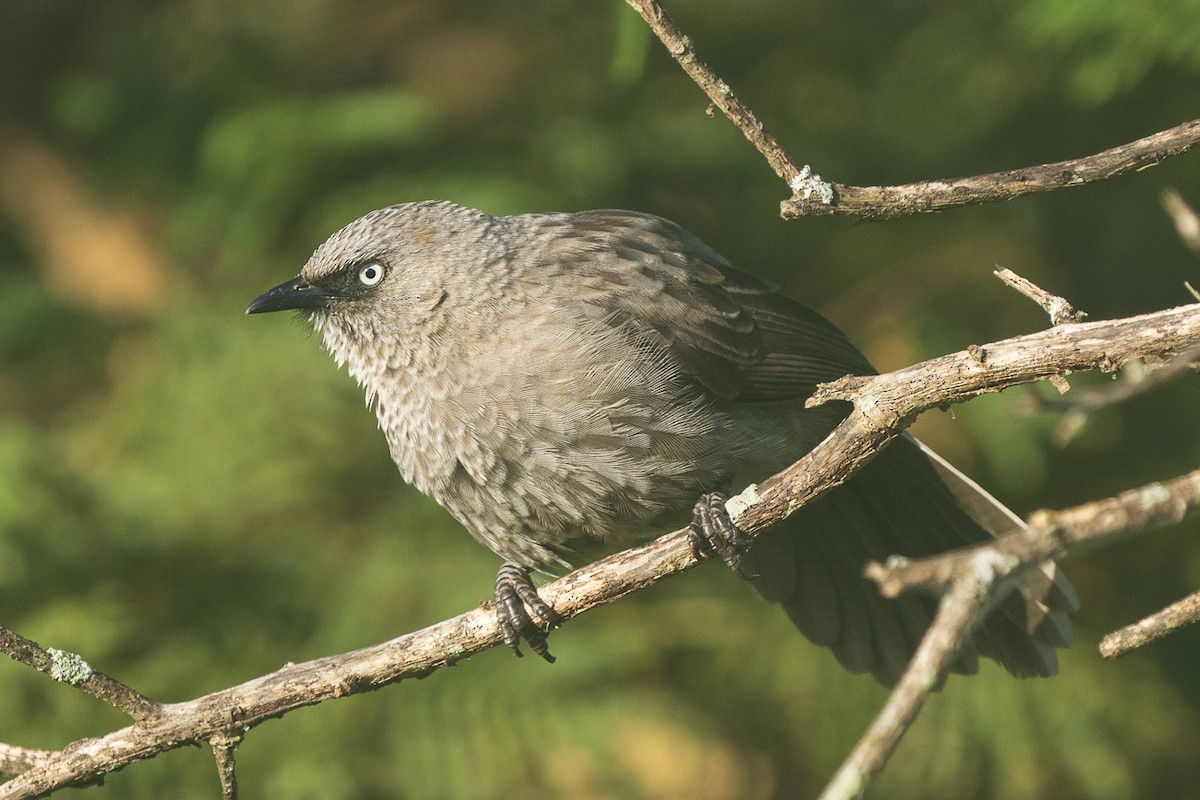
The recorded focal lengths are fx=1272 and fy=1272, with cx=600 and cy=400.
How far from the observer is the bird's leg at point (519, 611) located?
372 centimetres

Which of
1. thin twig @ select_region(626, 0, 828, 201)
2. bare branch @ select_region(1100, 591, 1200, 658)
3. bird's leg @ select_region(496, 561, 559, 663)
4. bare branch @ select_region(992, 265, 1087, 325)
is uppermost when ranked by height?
thin twig @ select_region(626, 0, 828, 201)

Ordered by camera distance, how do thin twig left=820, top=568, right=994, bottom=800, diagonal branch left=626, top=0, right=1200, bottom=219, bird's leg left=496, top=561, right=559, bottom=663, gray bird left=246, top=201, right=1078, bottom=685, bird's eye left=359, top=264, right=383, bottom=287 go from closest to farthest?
thin twig left=820, top=568, right=994, bottom=800, diagonal branch left=626, top=0, right=1200, bottom=219, bird's leg left=496, top=561, right=559, bottom=663, gray bird left=246, top=201, right=1078, bottom=685, bird's eye left=359, top=264, right=383, bottom=287

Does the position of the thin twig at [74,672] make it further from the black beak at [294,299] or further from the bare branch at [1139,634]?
the bare branch at [1139,634]

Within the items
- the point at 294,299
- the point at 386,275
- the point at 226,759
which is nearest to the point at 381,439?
the point at 294,299

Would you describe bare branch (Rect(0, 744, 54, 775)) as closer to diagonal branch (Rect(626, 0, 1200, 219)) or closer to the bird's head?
the bird's head

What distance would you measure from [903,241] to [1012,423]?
141cm

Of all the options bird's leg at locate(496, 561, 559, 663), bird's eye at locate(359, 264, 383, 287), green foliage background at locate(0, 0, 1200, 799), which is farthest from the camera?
green foliage background at locate(0, 0, 1200, 799)

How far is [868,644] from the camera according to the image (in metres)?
4.78

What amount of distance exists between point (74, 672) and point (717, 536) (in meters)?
1.73

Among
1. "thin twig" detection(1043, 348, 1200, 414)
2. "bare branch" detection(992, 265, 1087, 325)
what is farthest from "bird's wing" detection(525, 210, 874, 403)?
"thin twig" detection(1043, 348, 1200, 414)

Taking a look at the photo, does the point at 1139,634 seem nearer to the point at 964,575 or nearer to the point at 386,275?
the point at 964,575

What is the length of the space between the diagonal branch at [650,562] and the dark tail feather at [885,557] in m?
0.93

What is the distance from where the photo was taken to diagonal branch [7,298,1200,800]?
9.63 ft

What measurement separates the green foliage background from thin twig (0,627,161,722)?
166cm
